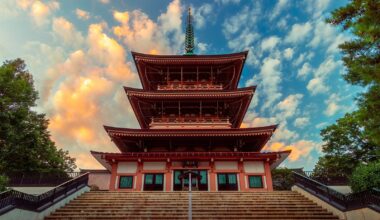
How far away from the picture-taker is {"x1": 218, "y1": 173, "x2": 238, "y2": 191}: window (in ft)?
64.8

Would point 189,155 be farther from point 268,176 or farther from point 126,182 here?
point 268,176

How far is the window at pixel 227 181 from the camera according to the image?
1974 centimetres

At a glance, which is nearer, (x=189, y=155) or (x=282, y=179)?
(x=189, y=155)

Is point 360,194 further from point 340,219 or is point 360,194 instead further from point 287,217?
point 287,217

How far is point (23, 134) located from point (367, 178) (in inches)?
1050

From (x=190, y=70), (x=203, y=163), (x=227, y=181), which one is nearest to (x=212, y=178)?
(x=227, y=181)

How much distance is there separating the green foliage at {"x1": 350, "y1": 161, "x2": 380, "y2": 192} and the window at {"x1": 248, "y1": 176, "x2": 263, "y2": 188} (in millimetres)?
7600

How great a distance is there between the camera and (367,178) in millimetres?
12453

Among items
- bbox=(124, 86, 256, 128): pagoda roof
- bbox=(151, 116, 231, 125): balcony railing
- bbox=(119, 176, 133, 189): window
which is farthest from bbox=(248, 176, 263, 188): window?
bbox=(119, 176, 133, 189): window

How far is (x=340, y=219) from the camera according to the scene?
1191 centimetres

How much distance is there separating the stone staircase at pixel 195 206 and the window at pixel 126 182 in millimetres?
3730

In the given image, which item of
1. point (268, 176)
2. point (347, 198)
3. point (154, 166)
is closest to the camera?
point (347, 198)

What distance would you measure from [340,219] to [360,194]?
157 cm

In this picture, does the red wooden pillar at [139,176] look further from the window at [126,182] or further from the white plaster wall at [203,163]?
the white plaster wall at [203,163]
